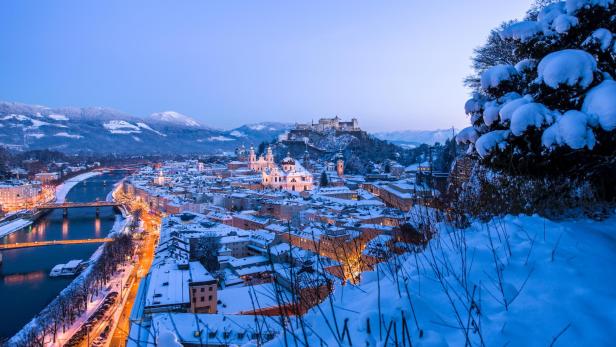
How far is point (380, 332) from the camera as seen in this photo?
120 cm

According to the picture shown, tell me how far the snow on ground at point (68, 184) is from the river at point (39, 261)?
8.33 meters

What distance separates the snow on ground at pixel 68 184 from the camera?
4165cm

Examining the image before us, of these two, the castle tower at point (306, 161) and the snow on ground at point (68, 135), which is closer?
the castle tower at point (306, 161)

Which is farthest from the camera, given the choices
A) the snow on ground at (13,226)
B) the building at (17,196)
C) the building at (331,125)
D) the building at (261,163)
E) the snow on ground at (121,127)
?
the snow on ground at (121,127)

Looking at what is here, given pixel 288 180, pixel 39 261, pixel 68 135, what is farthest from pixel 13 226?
pixel 68 135

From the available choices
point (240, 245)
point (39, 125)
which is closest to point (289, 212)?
point (240, 245)

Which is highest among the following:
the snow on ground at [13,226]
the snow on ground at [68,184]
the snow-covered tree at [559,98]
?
the snow-covered tree at [559,98]

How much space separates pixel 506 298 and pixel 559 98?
1.64 metres

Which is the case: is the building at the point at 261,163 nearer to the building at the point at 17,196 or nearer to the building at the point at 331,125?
the building at the point at 331,125

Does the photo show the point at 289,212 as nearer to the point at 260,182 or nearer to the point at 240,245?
the point at 240,245

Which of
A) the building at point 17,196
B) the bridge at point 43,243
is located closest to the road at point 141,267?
the bridge at point 43,243

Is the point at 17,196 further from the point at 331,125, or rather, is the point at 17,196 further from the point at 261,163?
the point at 331,125

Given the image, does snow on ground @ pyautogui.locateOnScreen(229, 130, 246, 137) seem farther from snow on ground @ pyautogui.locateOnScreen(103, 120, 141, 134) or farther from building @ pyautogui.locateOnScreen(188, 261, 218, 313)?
building @ pyautogui.locateOnScreen(188, 261, 218, 313)

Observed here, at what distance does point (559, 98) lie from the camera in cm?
255
